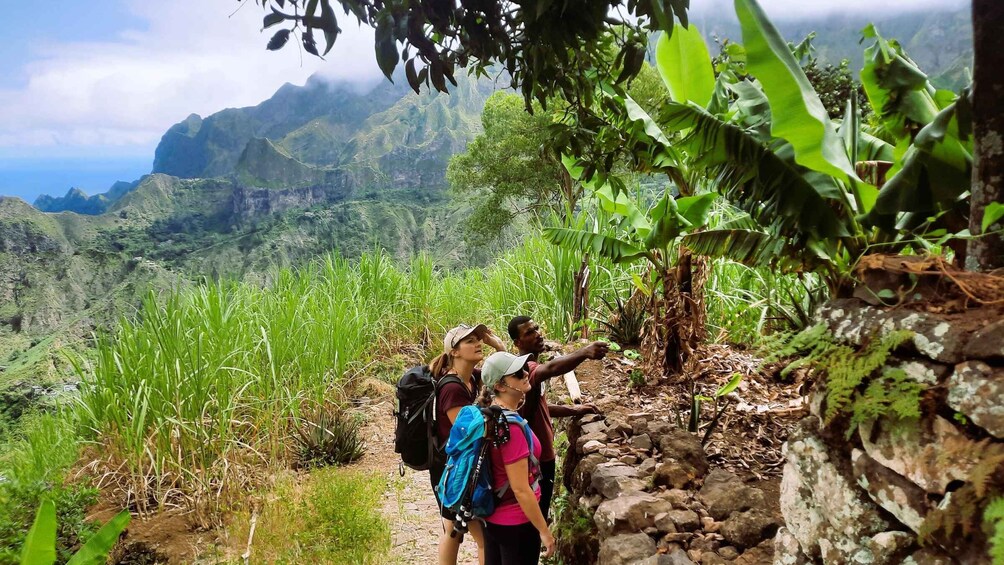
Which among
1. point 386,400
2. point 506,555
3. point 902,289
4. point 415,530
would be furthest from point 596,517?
point 386,400

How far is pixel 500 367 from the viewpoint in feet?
9.34

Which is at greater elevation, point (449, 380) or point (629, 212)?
point (629, 212)

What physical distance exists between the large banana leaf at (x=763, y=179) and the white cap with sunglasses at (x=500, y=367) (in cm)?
139

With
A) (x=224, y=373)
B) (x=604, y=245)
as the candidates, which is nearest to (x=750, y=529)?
(x=604, y=245)

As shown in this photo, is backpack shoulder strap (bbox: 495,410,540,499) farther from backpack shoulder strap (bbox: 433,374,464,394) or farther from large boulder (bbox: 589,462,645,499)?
backpack shoulder strap (bbox: 433,374,464,394)

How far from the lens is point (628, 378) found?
5094 millimetres

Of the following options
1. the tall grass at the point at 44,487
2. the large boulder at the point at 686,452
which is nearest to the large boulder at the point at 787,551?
the large boulder at the point at 686,452

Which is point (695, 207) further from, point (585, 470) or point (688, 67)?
point (585, 470)

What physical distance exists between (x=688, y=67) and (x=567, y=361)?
6.81ft

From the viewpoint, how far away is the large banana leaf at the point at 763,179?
245cm

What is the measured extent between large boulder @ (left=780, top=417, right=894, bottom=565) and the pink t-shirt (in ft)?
3.64

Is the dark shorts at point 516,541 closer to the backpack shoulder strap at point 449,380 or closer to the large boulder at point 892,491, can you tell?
the backpack shoulder strap at point 449,380

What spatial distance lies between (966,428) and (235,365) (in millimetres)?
5653

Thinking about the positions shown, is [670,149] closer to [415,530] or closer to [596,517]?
[596,517]
